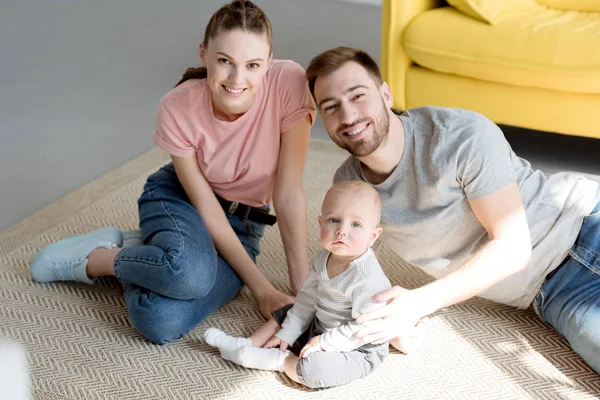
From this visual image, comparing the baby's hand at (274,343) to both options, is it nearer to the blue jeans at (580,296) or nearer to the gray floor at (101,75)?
the blue jeans at (580,296)

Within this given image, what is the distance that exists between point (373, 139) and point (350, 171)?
185mm

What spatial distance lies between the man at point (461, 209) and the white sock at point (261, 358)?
0.76ft

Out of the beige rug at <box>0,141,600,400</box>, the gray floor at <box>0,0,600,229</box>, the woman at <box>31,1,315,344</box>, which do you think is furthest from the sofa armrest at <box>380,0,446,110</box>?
the woman at <box>31,1,315,344</box>

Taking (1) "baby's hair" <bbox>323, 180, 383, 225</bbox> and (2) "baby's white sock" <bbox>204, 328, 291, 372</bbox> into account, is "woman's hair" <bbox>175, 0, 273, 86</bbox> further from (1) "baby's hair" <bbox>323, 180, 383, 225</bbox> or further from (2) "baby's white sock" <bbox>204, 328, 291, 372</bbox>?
(2) "baby's white sock" <bbox>204, 328, 291, 372</bbox>

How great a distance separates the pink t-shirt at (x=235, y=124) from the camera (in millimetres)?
2021

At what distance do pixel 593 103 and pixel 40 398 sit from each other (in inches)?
78.5


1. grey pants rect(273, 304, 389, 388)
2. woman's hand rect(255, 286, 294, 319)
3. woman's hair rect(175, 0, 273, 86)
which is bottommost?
woman's hand rect(255, 286, 294, 319)

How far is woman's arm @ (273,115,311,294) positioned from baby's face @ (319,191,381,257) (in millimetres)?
286

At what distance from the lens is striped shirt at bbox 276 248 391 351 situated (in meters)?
1.78

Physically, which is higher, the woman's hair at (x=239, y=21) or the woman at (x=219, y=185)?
the woman's hair at (x=239, y=21)

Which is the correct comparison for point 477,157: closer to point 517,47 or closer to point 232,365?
point 232,365

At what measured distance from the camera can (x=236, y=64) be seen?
6.20 ft

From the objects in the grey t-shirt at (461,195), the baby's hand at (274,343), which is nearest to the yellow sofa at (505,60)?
the grey t-shirt at (461,195)

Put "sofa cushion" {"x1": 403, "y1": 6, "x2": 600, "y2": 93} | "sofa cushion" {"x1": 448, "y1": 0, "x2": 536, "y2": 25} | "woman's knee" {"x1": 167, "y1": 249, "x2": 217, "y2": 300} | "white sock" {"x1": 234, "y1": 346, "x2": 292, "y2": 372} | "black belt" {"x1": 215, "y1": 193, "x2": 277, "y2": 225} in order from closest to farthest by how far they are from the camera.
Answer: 1. "white sock" {"x1": 234, "y1": 346, "x2": 292, "y2": 372}
2. "woman's knee" {"x1": 167, "y1": 249, "x2": 217, "y2": 300}
3. "black belt" {"x1": 215, "y1": 193, "x2": 277, "y2": 225}
4. "sofa cushion" {"x1": 403, "y1": 6, "x2": 600, "y2": 93}
5. "sofa cushion" {"x1": 448, "y1": 0, "x2": 536, "y2": 25}
